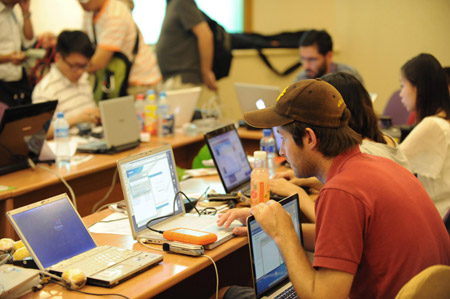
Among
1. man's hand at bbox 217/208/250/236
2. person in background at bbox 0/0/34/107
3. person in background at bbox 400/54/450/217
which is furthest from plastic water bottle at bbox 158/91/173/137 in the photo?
man's hand at bbox 217/208/250/236

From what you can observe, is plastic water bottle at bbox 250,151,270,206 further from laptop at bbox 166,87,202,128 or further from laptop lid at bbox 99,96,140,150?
laptop at bbox 166,87,202,128

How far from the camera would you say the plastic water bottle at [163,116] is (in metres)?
4.05

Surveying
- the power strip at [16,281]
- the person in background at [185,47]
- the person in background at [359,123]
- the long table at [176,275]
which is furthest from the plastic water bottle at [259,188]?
the person in background at [185,47]

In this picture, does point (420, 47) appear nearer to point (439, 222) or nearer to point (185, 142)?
point (185, 142)

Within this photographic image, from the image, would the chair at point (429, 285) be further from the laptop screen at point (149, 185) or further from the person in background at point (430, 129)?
the person in background at point (430, 129)

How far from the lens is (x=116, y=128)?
3510mm

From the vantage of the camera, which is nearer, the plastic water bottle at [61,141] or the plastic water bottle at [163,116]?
the plastic water bottle at [61,141]

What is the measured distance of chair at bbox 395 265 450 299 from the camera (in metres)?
1.32

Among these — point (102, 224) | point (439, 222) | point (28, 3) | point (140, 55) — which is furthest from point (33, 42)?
point (439, 222)

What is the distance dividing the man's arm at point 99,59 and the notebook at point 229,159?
2.09 m

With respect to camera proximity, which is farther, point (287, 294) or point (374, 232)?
point (287, 294)

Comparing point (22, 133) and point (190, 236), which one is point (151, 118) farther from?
point (190, 236)

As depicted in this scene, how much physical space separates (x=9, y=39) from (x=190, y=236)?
9.71 ft

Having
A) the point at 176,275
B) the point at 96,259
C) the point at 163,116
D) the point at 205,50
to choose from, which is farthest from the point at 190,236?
the point at 205,50
